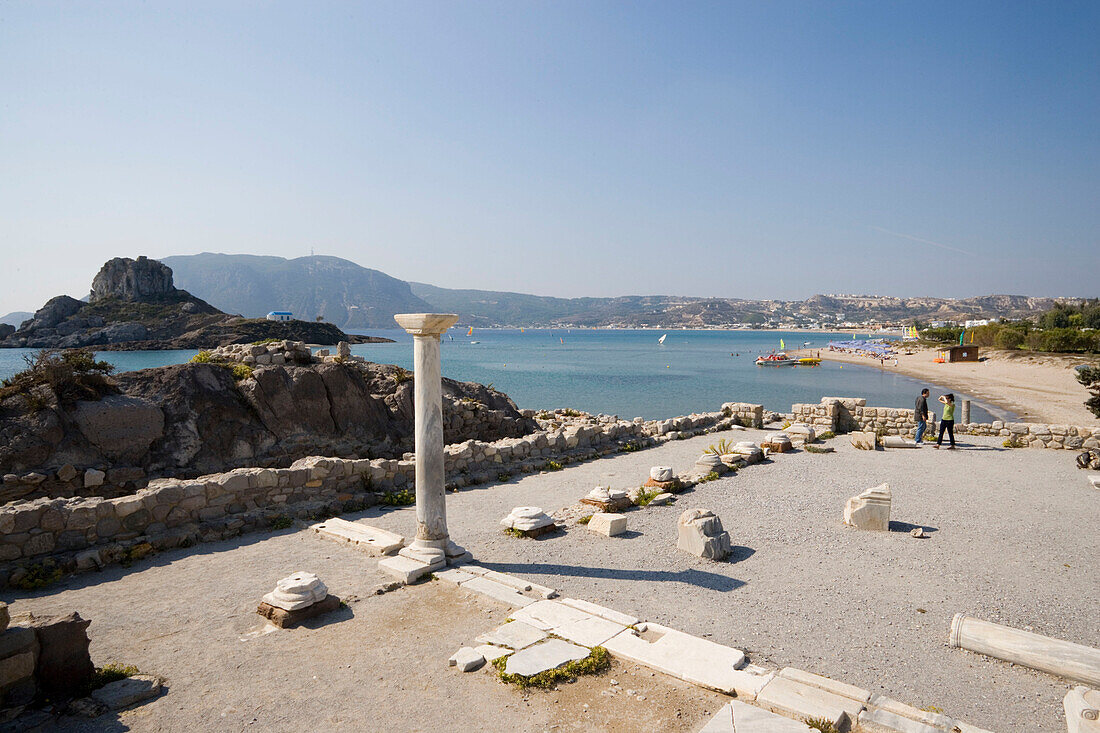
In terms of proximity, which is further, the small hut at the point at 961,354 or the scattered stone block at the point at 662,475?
the small hut at the point at 961,354

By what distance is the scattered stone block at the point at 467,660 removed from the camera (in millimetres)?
5359

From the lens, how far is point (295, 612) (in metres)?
6.26

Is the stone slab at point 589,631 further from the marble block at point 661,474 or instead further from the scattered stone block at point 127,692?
the marble block at point 661,474

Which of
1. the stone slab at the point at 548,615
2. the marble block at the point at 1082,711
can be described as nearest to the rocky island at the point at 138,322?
the stone slab at the point at 548,615

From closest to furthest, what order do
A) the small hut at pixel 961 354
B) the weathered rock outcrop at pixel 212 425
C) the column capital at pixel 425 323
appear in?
the column capital at pixel 425 323
the weathered rock outcrop at pixel 212 425
the small hut at pixel 961 354

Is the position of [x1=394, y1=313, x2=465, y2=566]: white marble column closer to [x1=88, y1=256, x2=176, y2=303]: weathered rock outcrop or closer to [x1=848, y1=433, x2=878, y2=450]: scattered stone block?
[x1=848, y1=433, x2=878, y2=450]: scattered stone block

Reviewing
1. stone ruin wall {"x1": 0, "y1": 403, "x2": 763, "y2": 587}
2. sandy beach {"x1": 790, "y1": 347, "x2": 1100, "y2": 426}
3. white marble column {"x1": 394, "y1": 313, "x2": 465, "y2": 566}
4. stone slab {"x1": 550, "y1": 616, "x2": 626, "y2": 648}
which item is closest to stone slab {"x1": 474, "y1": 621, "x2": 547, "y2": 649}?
stone slab {"x1": 550, "y1": 616, "x2": 626, "y2": 648}

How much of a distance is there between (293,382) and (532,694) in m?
15.0

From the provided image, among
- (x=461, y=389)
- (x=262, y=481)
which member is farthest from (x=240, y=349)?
(x=262, y=481)

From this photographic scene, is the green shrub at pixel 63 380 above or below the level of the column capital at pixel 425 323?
below

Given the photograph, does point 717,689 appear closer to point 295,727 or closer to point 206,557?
point 295,727

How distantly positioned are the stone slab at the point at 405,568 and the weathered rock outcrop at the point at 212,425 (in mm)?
8917

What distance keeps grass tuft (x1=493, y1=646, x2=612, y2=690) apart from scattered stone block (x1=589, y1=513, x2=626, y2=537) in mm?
3767

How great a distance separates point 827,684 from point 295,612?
198 inches
